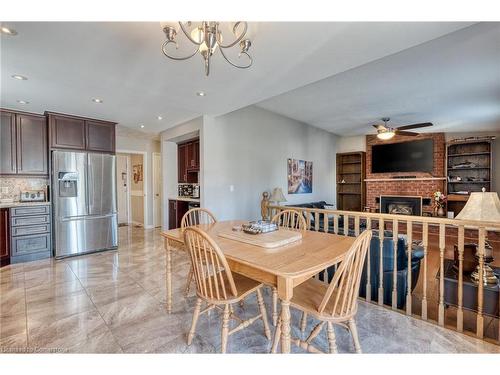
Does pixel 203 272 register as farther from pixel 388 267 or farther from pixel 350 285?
pixel 388 267

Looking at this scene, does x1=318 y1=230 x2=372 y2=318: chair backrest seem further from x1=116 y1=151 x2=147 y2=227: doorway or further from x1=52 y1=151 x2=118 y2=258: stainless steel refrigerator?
x1=116 y1=151 x2=147 y2=227: doorway

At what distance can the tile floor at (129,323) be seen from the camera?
1.70 meters

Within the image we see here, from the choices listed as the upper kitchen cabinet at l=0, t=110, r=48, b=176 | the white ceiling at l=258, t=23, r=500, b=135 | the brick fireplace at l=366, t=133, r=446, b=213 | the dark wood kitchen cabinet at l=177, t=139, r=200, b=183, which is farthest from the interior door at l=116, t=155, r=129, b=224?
the brick fireplace at l=366, t=133, r=446, b=213

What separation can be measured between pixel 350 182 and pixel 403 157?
60.0 inches

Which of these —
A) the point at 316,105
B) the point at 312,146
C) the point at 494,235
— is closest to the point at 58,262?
the point at 316,105

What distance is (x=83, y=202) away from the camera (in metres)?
3.93

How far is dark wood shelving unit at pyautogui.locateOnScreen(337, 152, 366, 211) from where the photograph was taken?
7.19m

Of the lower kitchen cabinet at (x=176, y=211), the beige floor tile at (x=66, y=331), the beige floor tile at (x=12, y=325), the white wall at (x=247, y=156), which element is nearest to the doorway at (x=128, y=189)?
the lower kitchen cabinet at (x=176, y=211)

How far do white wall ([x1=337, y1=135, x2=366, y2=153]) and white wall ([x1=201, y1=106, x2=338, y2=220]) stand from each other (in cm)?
159

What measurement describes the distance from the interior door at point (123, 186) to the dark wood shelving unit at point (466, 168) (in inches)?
320

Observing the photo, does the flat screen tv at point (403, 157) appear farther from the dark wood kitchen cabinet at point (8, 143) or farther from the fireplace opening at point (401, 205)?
the dark wood kitchen cabinet at point (8, 143)

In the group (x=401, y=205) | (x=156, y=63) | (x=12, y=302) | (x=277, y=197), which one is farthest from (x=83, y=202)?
(x=401, y=205)
